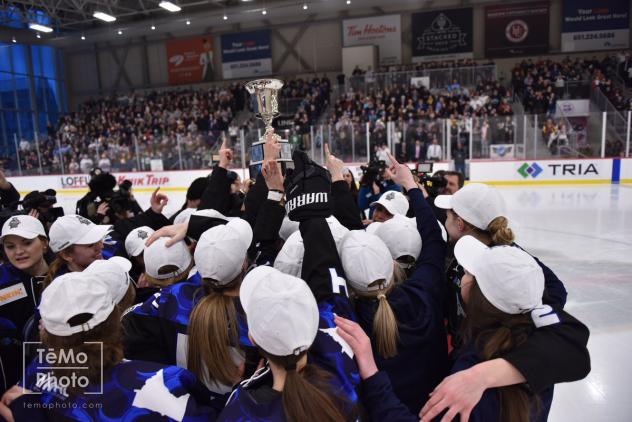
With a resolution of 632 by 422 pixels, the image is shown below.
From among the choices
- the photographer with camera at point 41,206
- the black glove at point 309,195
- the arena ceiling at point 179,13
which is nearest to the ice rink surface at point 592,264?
the black glove at point 309,195

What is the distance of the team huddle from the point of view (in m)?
1.24

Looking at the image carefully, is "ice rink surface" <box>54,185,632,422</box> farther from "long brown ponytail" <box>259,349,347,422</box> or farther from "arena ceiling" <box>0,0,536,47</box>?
"arena ceiling" <box>0,0,536,47</box>

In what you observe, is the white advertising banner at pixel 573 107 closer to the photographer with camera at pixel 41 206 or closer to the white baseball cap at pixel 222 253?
the photographer with camera at pixel 41 206

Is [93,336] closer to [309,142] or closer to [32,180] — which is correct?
[309,142]

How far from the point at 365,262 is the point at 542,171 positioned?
14.5 metres

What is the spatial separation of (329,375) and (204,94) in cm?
2588

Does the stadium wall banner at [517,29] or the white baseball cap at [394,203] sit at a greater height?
the stadium wall banner at [517,29]

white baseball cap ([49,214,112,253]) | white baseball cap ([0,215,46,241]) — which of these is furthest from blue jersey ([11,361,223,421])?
white baseball cap ([0,215,46,241])

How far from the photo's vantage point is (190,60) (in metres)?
26.6

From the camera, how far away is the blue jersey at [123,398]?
51.8 inches

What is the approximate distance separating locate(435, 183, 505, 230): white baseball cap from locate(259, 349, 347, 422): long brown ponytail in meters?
1.46

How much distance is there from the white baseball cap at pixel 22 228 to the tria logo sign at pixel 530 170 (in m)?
14.5

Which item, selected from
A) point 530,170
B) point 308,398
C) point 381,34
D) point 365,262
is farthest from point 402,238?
point 381,34

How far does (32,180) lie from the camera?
57.5 feet
